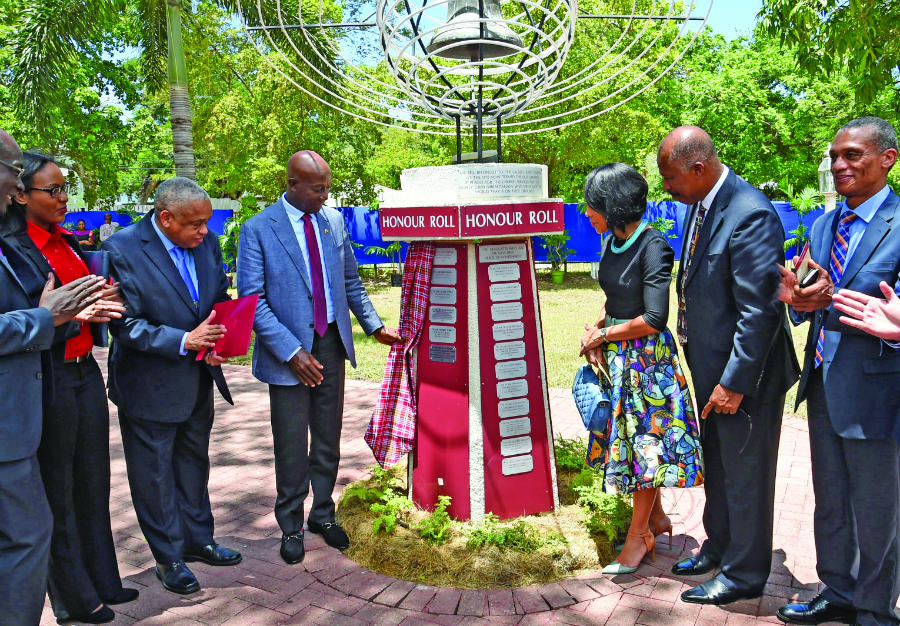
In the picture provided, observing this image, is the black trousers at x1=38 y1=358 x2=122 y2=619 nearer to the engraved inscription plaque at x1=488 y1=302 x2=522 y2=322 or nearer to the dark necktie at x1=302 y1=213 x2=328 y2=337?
the dark necktie at x1=302 y1=213 x2=328 y2=337

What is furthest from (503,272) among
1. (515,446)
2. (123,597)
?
(123,597)

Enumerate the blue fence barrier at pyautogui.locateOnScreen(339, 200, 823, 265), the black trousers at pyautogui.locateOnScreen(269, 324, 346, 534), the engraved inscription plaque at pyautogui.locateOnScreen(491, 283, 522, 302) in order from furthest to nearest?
the blue fence barrier at pyautogui.locateOnScreen(339, 200, 823, 265) < the engraved inscription plaque at pyautogui.locateOnScreen(491, 283, 522, 302) < the black trousers at pyautogui.locateOnScreen(269, 324, 346, 534)

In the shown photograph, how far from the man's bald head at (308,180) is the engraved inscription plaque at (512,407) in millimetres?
1559

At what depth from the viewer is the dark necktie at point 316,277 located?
12.8ft

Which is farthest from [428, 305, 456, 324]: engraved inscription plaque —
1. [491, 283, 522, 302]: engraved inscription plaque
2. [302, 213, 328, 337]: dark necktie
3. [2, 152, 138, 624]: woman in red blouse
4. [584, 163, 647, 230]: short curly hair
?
[2, 152, 138, 624]: woman in red blouse

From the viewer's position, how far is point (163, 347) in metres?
3.37

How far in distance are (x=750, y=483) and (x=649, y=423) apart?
0.53m

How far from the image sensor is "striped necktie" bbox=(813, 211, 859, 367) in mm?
3031

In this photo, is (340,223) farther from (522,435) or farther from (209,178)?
(209,178)

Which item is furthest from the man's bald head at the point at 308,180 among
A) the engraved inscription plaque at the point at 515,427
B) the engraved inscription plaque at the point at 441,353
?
the engraved inscription plaque at the point at 515,427

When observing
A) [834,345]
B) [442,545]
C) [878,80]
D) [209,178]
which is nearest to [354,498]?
[442,545]

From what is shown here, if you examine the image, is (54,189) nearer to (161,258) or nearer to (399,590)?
(161,258)

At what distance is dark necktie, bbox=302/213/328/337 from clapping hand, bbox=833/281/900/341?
2.56 m

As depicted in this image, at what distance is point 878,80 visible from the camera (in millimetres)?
7473
